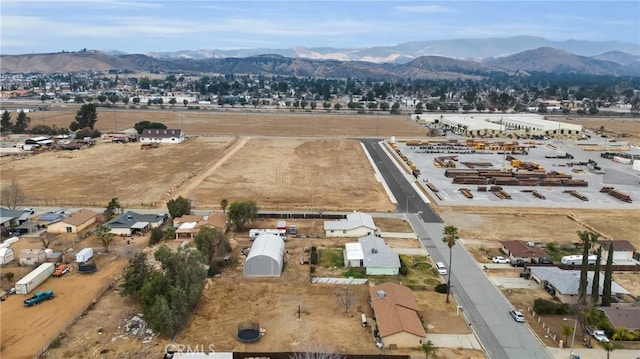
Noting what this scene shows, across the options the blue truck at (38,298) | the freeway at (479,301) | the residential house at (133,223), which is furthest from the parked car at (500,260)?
the blue truck at (38,298)

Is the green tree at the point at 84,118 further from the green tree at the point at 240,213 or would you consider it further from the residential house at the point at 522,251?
the residential house at the point at 522,251

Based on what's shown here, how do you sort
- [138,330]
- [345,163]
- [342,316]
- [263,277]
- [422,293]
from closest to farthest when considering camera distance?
[138,330]
[342,316]
[422,293]
[263,277]
[345,163]

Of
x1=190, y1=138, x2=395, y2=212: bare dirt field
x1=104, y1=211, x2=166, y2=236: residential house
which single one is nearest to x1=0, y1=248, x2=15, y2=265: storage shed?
x1=104, y1=211, x2=166, y2=236: residential house

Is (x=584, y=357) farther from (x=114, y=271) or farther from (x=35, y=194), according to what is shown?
(x=35, y=194)

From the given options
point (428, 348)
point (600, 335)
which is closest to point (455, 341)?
point (428, 348)

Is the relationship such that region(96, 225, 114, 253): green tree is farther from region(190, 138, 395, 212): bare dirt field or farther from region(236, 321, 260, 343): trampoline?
region(236, 321, 260, 343): trampoline

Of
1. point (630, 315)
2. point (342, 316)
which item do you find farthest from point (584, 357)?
point (342, 316)

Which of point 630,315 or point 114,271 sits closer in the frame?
point 630,315
